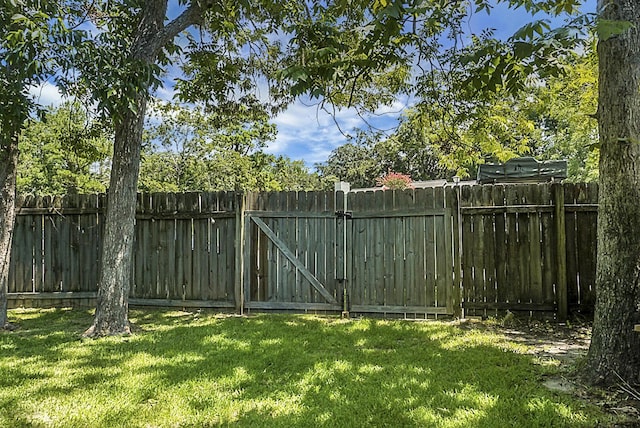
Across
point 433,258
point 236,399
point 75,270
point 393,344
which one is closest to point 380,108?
point 433,258

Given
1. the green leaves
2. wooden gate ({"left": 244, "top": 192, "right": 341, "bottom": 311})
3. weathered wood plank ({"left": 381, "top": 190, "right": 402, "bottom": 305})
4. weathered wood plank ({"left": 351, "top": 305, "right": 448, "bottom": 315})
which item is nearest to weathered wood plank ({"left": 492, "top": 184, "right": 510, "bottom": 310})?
weathered wood plank ({"left": 351, "top": 305, "right": 448, "bottom": 315})

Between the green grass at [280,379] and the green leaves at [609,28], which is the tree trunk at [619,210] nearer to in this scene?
the green grass at [280,379]

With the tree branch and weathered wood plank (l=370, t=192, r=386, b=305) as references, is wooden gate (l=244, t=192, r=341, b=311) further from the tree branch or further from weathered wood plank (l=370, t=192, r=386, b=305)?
the tree branch

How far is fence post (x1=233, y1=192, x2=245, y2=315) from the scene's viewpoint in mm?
5809

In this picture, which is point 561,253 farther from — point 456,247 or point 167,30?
point 167,30

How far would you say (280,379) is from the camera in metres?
3.10

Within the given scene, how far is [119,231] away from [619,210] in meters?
4.65

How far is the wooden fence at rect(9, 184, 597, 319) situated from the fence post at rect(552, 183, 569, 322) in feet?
0.04

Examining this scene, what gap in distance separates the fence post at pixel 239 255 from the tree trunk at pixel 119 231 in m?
1.52

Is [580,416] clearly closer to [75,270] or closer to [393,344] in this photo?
[393,344]

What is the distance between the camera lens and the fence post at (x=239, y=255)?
581 centimetres

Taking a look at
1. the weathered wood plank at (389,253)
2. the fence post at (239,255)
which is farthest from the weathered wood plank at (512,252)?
the fence post at (239,255)

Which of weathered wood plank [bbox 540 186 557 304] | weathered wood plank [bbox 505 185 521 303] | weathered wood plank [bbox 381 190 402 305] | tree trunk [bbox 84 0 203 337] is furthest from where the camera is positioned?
weathered wood plank [bbox 381 190 402 305]

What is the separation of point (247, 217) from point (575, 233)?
13.9 ft
